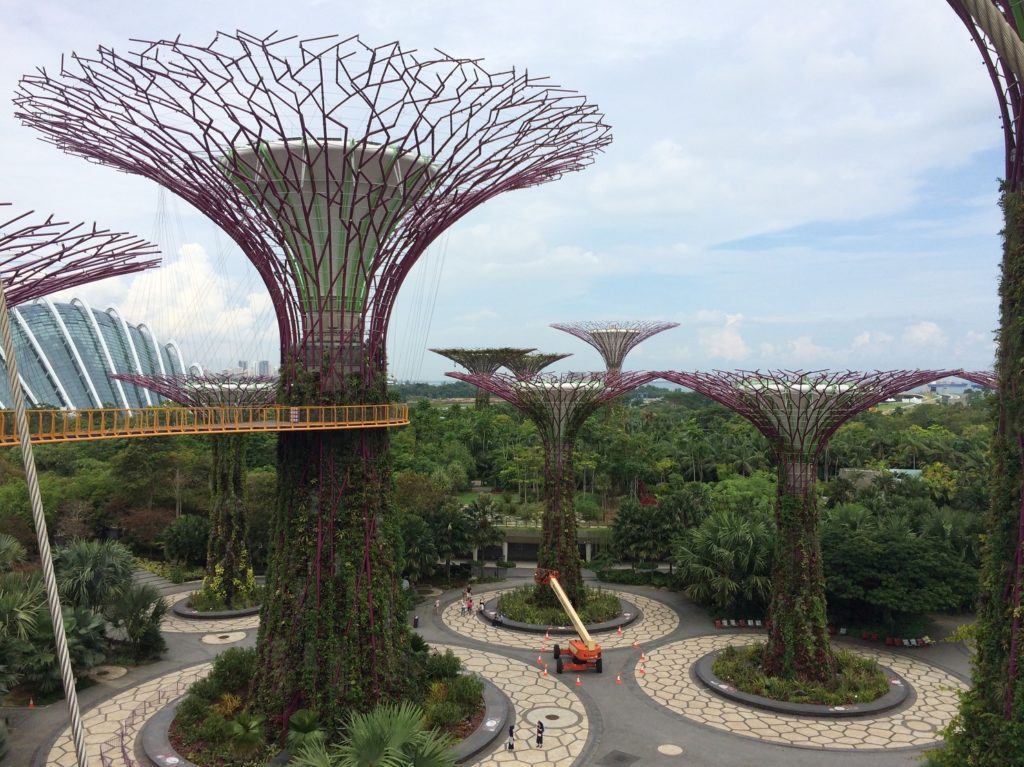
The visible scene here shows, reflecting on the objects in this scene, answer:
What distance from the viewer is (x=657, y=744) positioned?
15.2 meters

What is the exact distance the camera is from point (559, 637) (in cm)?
2222

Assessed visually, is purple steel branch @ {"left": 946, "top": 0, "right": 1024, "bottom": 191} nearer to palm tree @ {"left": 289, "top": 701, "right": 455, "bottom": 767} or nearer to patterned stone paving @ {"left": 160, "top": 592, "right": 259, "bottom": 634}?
palm tree @ {"left": 289, "top": 701, "right": 455, "bottom": 767}

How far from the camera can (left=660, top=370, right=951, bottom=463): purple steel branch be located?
18.1 metres

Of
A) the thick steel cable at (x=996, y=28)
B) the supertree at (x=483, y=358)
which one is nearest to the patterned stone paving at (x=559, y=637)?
the thick steel cable at (x=996, y=28)

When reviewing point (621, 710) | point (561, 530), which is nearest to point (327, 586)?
point (621, 710)

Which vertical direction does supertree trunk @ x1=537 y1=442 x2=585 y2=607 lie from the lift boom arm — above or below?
above

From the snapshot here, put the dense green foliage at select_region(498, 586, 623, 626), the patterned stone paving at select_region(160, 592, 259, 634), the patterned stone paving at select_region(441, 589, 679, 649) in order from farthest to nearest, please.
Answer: the dense green foliage at select_region(498, 586, 623, 626), the patterned stone paving at select_region(160, 592, 259, 634), the patterned stone paving at select_region(441, 589, 679, 649)

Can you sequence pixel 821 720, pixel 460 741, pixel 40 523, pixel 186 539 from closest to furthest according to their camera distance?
1. pixel 40 523
2. pixel 460 741
3. pixel 821 720
4. pixel 186 539

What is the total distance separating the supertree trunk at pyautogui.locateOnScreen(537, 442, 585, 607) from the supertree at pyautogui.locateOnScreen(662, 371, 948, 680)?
23.0 feet

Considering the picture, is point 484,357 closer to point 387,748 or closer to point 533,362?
point 533,362

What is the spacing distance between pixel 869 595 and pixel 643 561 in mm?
10046

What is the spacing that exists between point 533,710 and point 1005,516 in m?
11.3

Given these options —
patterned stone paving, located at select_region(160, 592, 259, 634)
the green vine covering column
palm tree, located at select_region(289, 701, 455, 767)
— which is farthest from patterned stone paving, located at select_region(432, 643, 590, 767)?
the green vine covering column

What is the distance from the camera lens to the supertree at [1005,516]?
880cm
